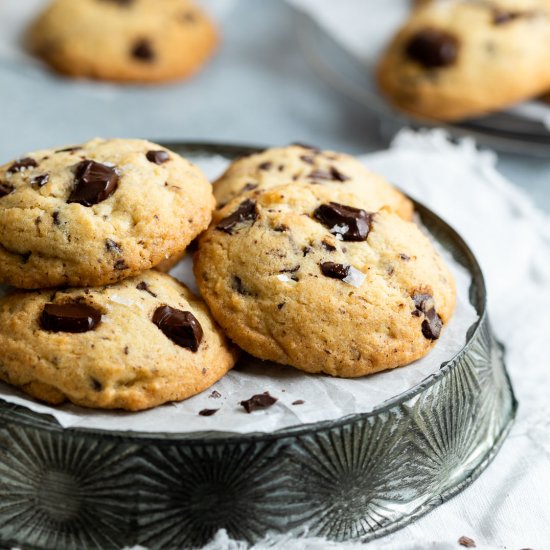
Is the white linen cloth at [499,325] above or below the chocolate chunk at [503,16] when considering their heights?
below

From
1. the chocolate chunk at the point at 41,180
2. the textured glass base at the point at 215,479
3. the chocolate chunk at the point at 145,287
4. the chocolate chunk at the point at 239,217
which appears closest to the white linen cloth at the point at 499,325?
the textured glass base at the point at 215,479

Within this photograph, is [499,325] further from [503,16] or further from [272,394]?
[503,16]

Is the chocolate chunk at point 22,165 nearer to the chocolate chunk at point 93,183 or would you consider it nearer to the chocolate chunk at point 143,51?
the chocolate chunk at point 93,183

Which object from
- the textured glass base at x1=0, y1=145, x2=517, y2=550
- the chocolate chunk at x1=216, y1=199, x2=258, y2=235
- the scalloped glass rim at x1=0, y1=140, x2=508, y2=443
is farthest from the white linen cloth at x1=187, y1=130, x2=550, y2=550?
the chocolate chunk at x1=216, y1=199, x2=258, y2=235

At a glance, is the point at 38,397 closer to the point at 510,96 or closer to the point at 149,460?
the point at 149,460

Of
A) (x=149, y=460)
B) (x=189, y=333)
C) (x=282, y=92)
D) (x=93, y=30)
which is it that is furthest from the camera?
(x=282, y=92)

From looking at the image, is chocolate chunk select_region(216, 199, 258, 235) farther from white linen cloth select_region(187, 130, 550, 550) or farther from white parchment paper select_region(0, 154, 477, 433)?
white linen cloth select_region(187, 130, 550, 550)

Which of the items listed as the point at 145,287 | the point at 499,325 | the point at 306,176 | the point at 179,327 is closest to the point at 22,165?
the point at 145,287

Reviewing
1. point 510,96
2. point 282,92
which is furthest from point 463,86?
point 282,92
